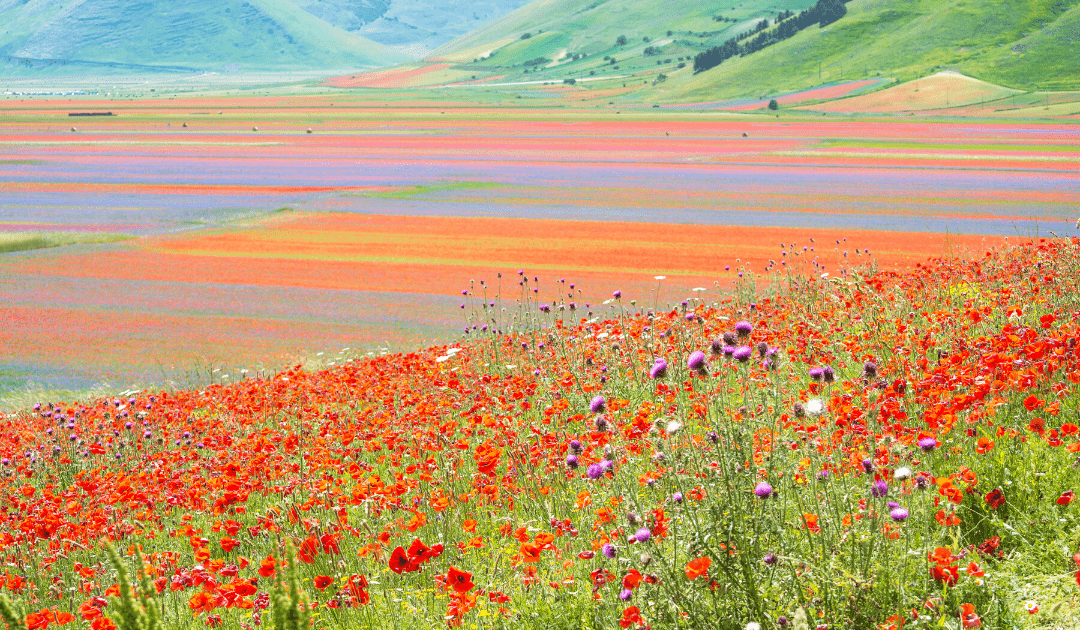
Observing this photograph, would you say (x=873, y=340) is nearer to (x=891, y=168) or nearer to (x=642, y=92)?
(x=891, y=168)

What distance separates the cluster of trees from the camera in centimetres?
16100

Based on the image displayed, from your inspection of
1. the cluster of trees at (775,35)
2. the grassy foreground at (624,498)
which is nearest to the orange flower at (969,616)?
the grassy foreground at (624,498)

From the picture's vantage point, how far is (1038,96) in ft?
328

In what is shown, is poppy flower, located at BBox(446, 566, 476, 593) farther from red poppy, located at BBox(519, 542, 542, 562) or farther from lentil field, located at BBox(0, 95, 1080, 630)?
red poppy, located at BBox(519, 542, 542, 562)

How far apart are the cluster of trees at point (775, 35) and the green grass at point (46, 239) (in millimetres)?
145360

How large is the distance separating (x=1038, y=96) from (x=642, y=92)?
225 ft

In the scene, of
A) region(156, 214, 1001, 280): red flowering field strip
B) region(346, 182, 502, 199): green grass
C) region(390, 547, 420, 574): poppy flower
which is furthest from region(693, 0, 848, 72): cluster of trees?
region(390, 547, 420, 574): poppy flower

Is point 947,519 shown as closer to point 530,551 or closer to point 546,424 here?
point 530,551

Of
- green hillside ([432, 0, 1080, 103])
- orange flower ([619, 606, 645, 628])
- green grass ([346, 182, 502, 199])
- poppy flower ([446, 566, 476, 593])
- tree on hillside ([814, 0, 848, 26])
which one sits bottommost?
→ green grass ([346, 182, 502, 199])

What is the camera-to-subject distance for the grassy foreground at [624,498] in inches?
138

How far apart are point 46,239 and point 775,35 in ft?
513

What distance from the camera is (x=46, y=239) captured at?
26609mm

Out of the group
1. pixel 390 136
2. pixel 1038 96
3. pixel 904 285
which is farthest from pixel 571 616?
pixel 1038 96

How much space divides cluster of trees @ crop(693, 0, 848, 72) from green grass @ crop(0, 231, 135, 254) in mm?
145360
